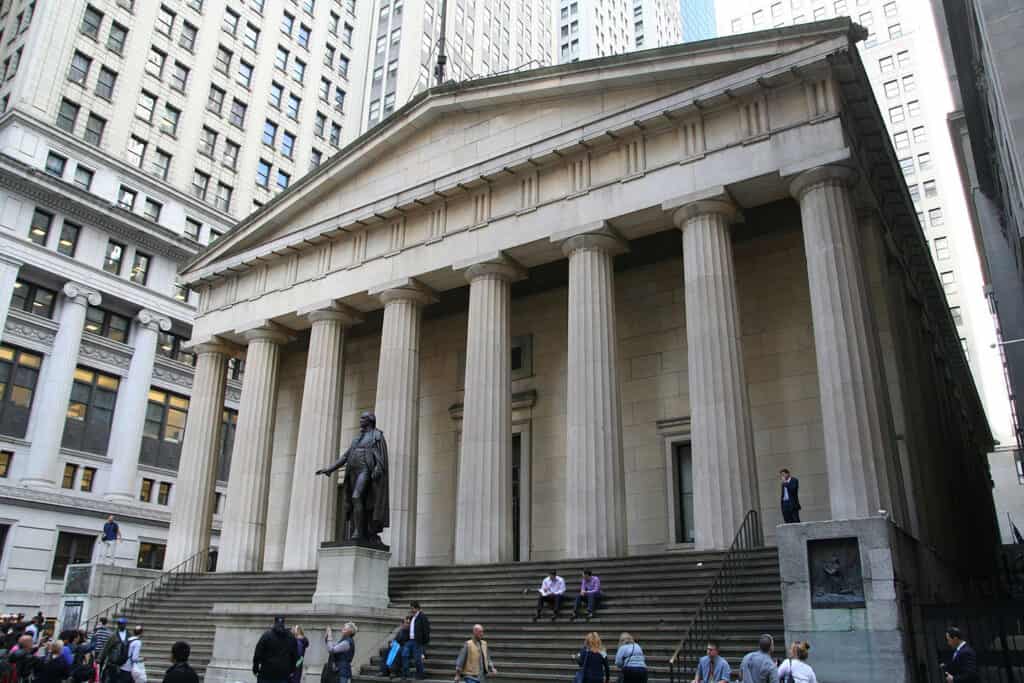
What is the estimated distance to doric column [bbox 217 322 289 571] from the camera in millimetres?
26938

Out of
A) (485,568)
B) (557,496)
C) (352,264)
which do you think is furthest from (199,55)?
(485,568)

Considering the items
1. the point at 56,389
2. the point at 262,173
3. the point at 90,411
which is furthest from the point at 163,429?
the point at 262,173

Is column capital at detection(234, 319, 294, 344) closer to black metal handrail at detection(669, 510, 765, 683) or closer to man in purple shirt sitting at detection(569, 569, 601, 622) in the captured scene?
man in purple shirt sitting at detection(569, 569, 601, 622)

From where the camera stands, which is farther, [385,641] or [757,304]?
[757,304]

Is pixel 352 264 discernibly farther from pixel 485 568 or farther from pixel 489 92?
pixel 485 568

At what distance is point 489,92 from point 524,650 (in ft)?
55.2

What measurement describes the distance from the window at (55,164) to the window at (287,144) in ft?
47.4

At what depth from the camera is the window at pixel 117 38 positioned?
42906mm

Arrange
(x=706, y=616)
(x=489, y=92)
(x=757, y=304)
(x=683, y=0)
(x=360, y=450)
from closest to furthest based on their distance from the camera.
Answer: (x=706, y=616)
(x=360, y=450)
(x=757, y=304)
(x=489, y=92)
(x=683, y=0)

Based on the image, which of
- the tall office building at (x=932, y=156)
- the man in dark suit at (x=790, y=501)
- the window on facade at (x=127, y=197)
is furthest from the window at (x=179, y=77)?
the tall office building at (x=932, y=156)

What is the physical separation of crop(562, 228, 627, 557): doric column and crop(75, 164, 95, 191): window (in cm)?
2906

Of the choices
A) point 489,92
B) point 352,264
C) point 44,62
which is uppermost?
point 44,62

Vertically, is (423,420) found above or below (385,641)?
above

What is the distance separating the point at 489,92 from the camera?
1008 inches
